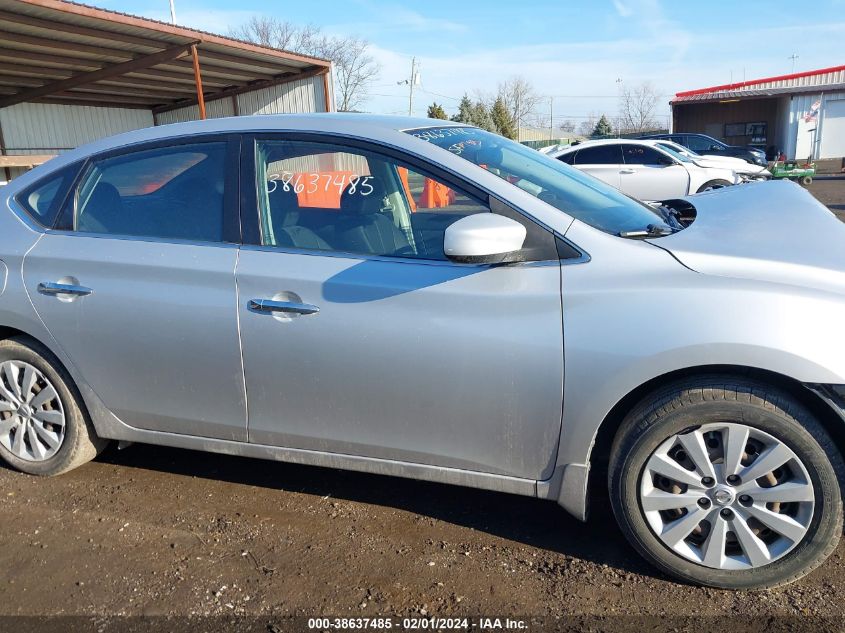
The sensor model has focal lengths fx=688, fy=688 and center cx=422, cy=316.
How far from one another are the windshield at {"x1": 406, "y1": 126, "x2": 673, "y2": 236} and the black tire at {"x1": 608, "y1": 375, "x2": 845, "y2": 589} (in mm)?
686

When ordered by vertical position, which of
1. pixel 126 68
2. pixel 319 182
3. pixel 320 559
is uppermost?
pixel 126 68

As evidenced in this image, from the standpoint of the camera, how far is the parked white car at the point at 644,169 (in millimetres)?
12703

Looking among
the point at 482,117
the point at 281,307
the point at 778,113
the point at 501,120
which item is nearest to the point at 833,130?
the point at 778,113

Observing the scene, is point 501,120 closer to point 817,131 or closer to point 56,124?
point 817,131

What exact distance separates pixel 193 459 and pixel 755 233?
2.99 metres

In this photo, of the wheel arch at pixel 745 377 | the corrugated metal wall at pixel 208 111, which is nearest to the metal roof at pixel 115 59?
the corrugated metal wall at pixel 208 111

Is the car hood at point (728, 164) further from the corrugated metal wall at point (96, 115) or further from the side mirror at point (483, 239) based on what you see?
the side mirror at point (483, 239)

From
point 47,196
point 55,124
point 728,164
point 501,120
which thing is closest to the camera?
point 47,196

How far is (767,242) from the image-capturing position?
2.54 meters

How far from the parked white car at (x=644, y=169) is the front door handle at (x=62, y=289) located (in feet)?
34.8

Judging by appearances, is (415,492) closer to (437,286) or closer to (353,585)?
(353,585)

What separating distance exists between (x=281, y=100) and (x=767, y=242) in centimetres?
2254

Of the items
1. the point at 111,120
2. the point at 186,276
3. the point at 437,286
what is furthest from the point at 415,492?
the point at 111,120

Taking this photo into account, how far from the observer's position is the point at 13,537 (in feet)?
10.1
